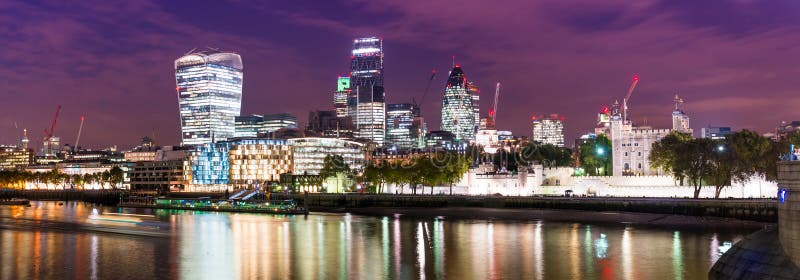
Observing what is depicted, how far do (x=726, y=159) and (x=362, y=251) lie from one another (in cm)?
5922

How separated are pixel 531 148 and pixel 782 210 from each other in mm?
150149

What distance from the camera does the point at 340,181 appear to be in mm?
170375

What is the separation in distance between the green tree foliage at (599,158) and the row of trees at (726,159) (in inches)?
1742

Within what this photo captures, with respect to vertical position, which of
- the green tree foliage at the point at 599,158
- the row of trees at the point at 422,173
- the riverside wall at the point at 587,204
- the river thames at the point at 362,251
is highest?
the green tree foliage at the point at 599,158

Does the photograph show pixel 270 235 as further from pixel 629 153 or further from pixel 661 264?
pixel 629 153

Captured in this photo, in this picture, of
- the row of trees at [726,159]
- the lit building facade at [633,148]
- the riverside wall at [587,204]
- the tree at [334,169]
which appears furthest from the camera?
the tree at [334,169]

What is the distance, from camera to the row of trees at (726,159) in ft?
315

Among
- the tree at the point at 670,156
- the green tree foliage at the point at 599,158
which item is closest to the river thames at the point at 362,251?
the tree at the point at 670,156

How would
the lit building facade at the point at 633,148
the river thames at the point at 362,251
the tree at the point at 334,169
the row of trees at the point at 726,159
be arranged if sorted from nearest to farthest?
the river thames at the point at 362,251, the row of trees at the point at 726,159, the lit building facade at the point at 633,148, the tree at the point at 334,169

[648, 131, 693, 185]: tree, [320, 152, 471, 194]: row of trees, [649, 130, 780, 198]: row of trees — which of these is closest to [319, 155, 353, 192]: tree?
[320, 152, 471, 194]: row of trees

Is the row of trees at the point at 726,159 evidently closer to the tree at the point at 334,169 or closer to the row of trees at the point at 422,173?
the row of trees at the point at 422,173

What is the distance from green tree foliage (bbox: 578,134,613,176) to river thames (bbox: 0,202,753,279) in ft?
213

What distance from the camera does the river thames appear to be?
4769cm

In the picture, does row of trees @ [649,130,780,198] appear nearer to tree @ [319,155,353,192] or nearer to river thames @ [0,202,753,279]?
river thames @ [0,202,753,279]
